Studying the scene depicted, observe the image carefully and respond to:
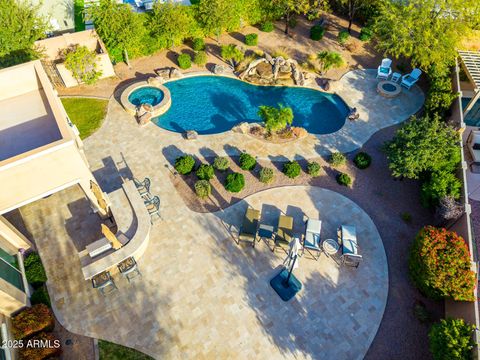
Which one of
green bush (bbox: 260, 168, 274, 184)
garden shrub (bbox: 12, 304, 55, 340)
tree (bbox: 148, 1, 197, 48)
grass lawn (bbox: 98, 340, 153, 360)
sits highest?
tree (bbox: 148, 1, 197, 48)

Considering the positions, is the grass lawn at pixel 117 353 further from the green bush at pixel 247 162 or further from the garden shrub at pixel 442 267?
the garden shrub at pixel 442 267

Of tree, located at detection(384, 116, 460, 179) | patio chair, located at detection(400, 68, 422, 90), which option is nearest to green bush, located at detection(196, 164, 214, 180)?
tree, located at detection(384, 116, 460, 179)

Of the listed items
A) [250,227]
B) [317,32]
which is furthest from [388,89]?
[250,227]

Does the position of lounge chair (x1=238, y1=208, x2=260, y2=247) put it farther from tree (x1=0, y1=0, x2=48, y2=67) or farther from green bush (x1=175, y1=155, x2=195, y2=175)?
tree (x1=0, y1=0, x2=48, y2=67)

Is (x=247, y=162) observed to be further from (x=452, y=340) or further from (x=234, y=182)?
(x=452, y=340)

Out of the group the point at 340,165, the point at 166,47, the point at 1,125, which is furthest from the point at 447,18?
the point at 1,125

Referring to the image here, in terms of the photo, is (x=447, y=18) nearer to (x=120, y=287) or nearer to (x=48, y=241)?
(x=120, y=287)
